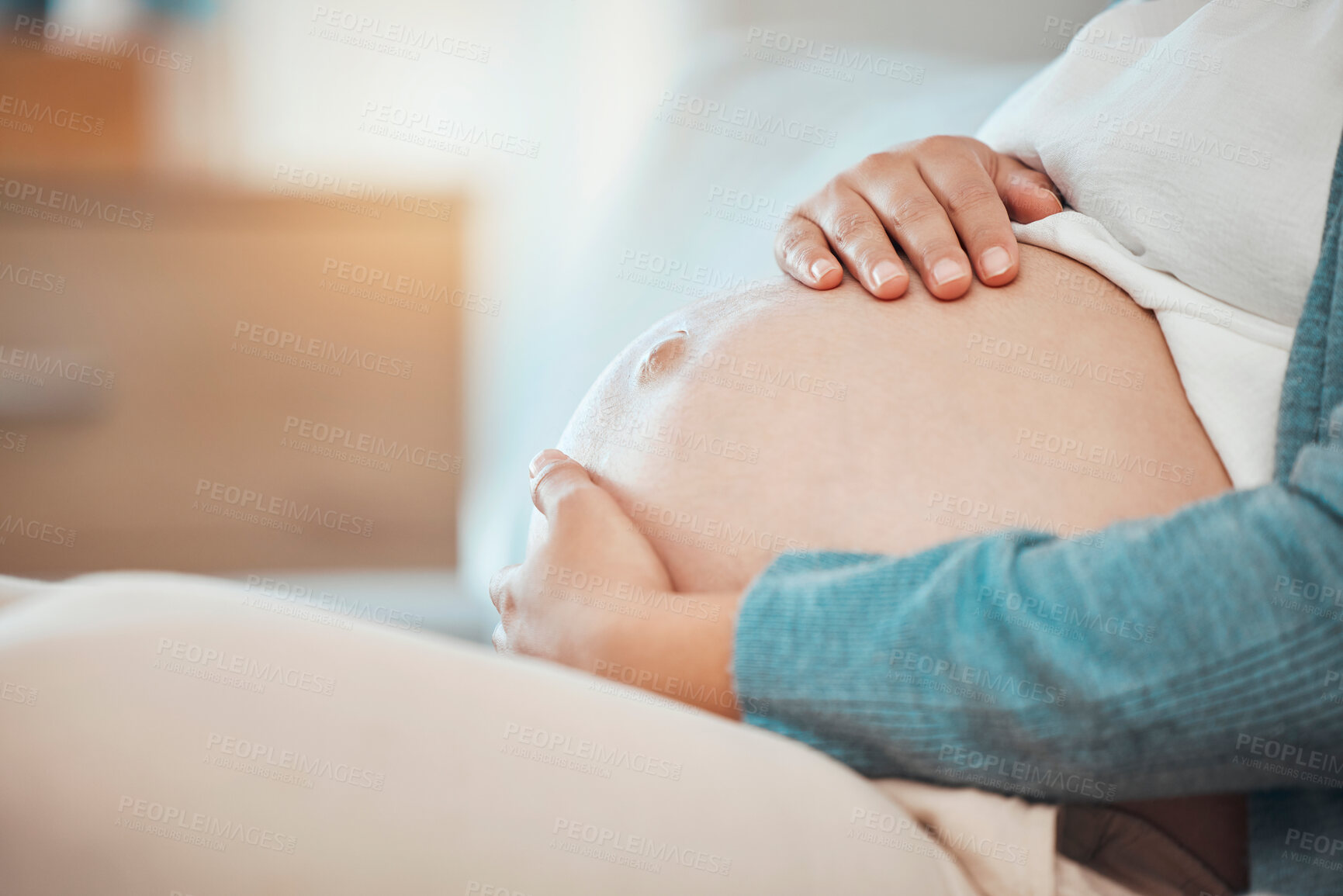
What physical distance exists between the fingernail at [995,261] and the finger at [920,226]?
0.01 m

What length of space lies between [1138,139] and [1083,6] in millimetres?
773

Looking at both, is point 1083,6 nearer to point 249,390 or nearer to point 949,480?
point 949,480

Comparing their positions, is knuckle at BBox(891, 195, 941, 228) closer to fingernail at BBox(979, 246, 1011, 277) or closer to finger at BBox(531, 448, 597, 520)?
fingernail at BBox(979, 246, 1011, 277)

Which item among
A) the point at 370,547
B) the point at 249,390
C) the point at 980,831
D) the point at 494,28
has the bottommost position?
the point at 370,547

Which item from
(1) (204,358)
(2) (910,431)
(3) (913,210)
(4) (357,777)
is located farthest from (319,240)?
(4) (357,777)

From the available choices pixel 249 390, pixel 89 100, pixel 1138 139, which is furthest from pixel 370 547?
pixel 1138 139

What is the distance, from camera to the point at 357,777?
333mm

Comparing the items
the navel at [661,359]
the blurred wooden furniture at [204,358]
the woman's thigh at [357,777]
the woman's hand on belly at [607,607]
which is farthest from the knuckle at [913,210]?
the blurred wooden furniture at [204,358]

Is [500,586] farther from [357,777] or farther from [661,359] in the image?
[357,777]

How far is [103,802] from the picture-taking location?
12.6 inches

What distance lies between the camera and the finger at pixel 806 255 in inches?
26.3

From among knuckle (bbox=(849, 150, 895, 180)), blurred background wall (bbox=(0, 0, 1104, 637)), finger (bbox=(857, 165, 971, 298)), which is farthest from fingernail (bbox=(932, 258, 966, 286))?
blurred background wall (bbox=(0, 0, 1104, 637))

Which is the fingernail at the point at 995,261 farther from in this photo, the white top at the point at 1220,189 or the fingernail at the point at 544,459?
the fingernail at the point at 544,459

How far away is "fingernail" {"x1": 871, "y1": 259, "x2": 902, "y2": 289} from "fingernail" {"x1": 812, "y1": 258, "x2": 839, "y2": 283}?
0.03 meters
